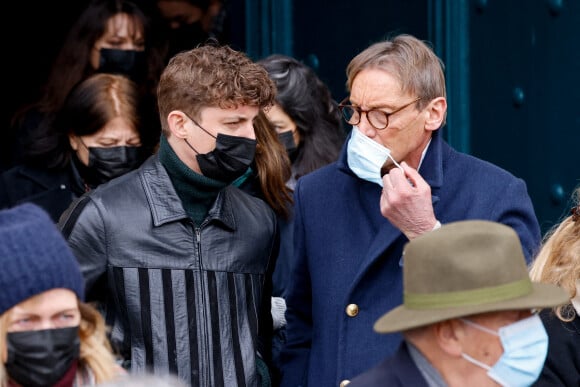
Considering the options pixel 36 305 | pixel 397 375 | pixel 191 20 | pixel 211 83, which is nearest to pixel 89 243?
pixel 211 83

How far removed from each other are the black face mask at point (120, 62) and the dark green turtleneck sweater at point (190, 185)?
174 cm

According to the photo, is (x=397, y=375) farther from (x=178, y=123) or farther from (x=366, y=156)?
(x=178, y=123)

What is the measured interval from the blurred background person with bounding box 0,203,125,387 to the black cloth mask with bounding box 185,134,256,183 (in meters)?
0.99

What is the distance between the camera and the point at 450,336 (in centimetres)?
318

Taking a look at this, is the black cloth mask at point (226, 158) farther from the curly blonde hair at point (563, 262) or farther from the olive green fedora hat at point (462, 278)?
the olive green fedora hat at point (462, 278)

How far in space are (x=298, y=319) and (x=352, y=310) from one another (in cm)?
34

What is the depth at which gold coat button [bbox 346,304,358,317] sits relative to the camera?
425cm

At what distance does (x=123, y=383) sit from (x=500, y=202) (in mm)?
1737

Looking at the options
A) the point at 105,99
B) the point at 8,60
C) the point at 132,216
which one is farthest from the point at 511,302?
the point at 8,60

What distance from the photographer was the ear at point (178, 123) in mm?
4391

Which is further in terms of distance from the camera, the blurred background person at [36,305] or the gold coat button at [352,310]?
the gold coat button at [352,310]

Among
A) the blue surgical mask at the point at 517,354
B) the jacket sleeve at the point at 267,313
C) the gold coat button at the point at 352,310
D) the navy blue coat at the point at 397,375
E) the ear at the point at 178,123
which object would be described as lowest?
the jacket sleeve at the point at 267,313

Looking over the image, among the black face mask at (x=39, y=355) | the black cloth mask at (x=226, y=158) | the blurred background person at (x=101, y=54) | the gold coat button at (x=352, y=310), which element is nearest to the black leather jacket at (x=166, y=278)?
the black cloth mask at (x=226, y=158)

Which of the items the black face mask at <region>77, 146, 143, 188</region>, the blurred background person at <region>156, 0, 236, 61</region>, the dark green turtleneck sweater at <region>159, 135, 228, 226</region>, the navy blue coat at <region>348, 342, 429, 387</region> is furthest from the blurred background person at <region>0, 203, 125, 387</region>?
the blurred background person at <region>156, 0, 236, 61</region>
